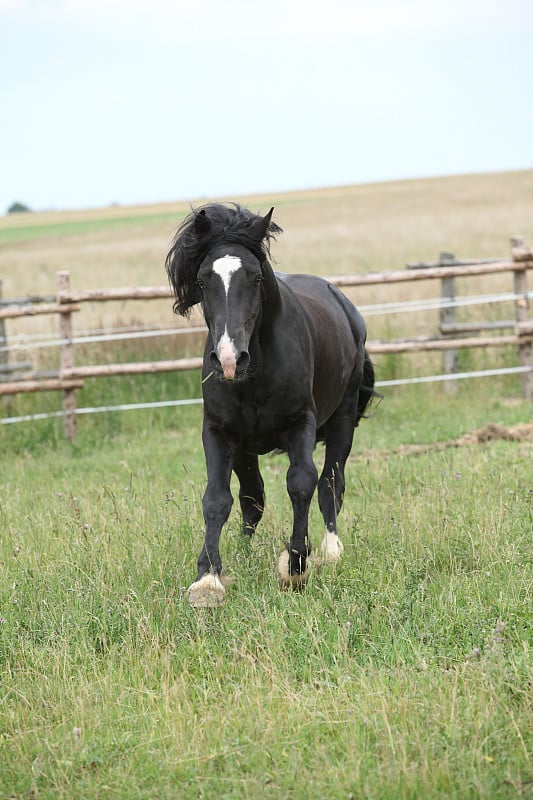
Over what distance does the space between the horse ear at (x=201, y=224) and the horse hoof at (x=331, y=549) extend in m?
1.84

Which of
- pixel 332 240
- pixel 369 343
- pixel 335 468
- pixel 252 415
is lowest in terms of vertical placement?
pixel 335 468

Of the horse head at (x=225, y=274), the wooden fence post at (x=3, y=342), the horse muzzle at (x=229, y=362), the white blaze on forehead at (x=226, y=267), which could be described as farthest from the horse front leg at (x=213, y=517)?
the wooden fence post at (x=3, y=342)

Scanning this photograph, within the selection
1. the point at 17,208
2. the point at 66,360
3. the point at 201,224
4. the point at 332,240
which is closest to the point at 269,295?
the point at 201,224

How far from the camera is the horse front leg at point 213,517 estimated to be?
490cm

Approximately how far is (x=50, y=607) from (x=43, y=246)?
5093 cm

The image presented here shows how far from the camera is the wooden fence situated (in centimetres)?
1125

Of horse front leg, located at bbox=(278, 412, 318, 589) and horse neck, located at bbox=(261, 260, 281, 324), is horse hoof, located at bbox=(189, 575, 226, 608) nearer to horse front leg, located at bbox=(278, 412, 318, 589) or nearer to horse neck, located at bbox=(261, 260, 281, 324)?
horse front leg, located at bbox=(278, 412, 318, 589)

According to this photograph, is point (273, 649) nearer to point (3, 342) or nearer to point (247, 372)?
point (247, 372)

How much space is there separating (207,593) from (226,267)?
61.2 inches

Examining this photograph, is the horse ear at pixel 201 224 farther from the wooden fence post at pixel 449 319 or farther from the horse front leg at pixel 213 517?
the wooden fence post at pixel 449 319

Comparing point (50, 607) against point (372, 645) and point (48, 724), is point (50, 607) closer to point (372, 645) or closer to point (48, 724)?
point (48, 724)

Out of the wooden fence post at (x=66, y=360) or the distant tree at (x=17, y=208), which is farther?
the distant tree at (x=17, y=208)

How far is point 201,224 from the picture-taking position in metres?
5.12

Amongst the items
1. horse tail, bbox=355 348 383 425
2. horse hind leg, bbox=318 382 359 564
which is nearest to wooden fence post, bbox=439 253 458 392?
horse tail, bbox=355 348 383 425
